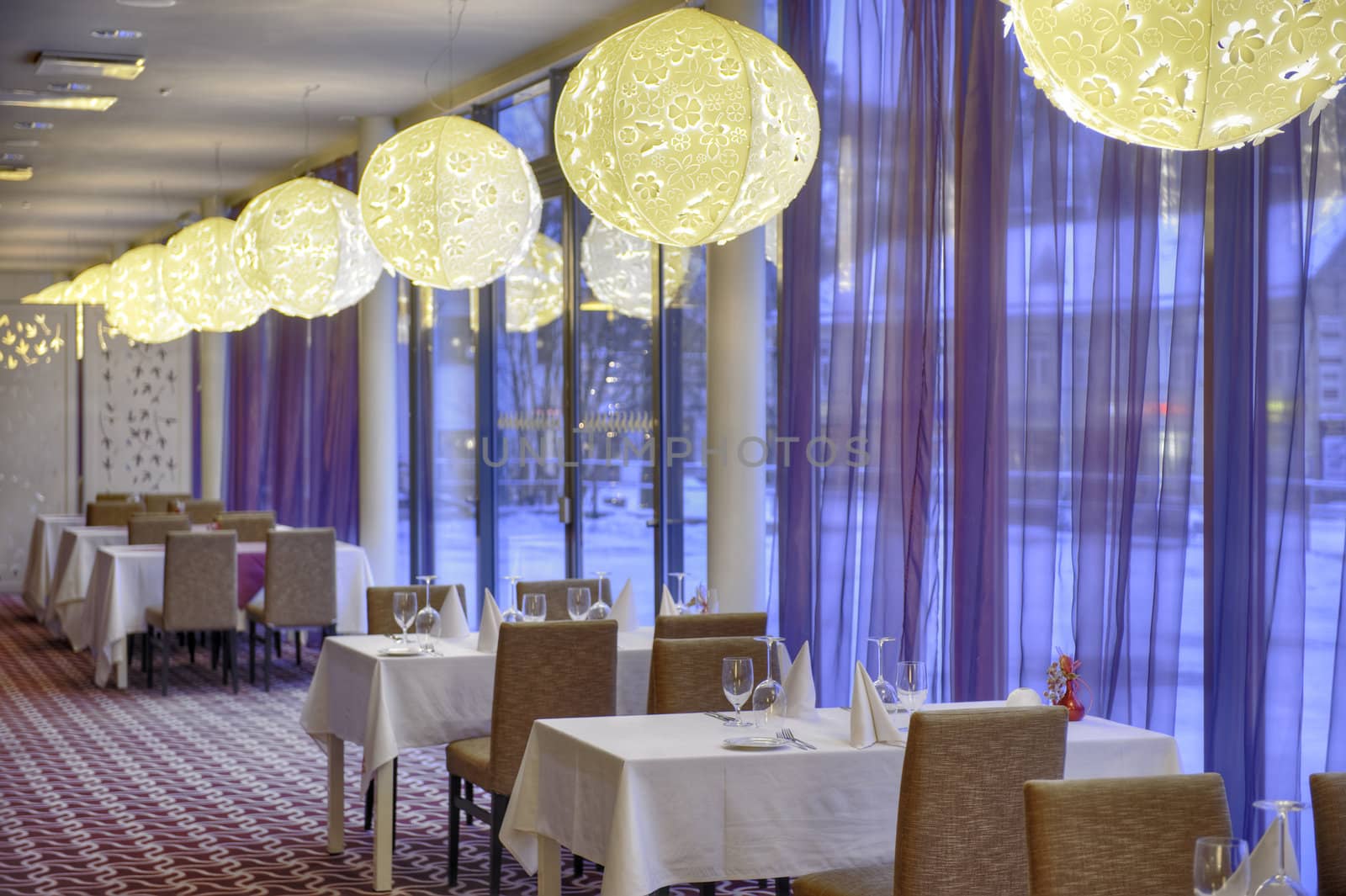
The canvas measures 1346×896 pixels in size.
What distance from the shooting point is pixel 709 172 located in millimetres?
4559

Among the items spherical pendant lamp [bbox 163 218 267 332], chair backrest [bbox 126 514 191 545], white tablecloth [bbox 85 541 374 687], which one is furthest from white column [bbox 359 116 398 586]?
Answer: spherical pendant lamp [bbox 163 218 267 332]

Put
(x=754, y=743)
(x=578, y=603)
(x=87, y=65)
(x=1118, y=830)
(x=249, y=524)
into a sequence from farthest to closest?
1. (x=249, y=524)
2. (x=87, y=65)
3. (x=578, y=603)
4. (x=754, y=743)
5. (x=1118, y=830)

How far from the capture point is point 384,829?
547 cm

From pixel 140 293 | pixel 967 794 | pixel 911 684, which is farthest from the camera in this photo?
pixel 140 293

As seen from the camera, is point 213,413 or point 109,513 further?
point 213,413

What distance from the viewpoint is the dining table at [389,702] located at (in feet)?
18.0

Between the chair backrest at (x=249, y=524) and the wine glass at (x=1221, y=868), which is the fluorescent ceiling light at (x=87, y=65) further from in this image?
the wine glass at (x=1221, y=868)

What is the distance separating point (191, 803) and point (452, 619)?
5.55 feet

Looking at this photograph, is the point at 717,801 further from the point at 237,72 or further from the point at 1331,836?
the point at 237,72

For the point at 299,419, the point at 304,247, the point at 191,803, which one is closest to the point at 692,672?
the point at 191,803

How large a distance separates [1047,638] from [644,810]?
82.9 inches

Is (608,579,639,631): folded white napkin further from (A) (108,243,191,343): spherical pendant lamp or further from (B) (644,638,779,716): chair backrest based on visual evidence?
(A) (108,243,191,343): spherical pendant lamp

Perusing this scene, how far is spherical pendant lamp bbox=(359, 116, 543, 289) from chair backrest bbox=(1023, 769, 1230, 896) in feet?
12.9

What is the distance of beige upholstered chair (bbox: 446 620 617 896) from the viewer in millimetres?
5070
